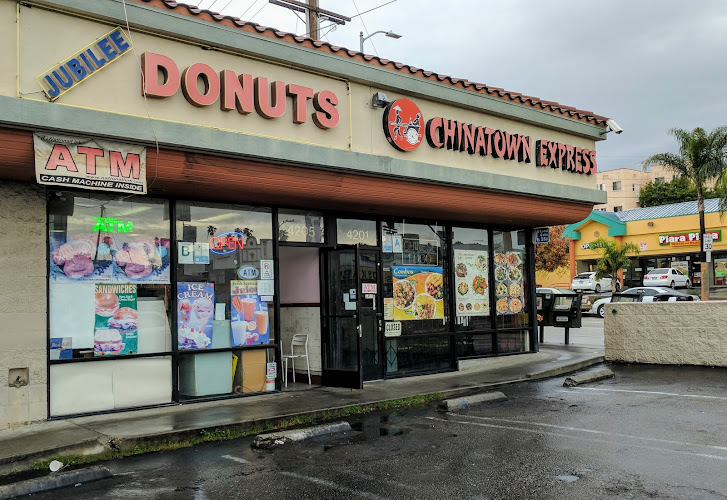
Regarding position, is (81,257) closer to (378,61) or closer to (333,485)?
(333,485)

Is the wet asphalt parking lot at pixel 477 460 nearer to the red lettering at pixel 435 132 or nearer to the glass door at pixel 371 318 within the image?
the glass door at pixel 371 318

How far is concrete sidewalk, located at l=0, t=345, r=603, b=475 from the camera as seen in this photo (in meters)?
7.51

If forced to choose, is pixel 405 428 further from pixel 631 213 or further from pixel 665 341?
pixel 631 213

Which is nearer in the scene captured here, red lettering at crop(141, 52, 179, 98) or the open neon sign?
red lettering at crop(141, 52, 179, 98)

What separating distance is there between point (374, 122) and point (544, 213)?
17.4 ft

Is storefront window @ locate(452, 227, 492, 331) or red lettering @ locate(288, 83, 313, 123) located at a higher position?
red lettering @ locate(288, 83, 313, 123)

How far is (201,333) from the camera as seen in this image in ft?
34.0

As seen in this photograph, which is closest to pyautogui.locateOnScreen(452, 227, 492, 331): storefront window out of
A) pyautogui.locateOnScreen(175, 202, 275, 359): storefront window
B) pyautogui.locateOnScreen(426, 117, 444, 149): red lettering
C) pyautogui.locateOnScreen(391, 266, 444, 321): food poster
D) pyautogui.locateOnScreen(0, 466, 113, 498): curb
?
pyautogui.locateOnScreen(391, 266, 444, 321): food poster

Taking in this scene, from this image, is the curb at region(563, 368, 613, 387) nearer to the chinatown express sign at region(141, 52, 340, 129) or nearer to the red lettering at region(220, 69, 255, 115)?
the chinatown express sign at region(141, 52, 340, 129)

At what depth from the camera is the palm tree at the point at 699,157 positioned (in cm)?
3328

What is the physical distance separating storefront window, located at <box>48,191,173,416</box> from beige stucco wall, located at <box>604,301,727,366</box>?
9.95 metres

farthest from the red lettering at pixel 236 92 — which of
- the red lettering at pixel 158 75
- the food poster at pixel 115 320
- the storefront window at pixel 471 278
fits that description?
the storefront window at pixel 471 278

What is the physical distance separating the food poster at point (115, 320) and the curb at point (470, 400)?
4.75 metres

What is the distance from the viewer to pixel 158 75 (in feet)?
29.5
